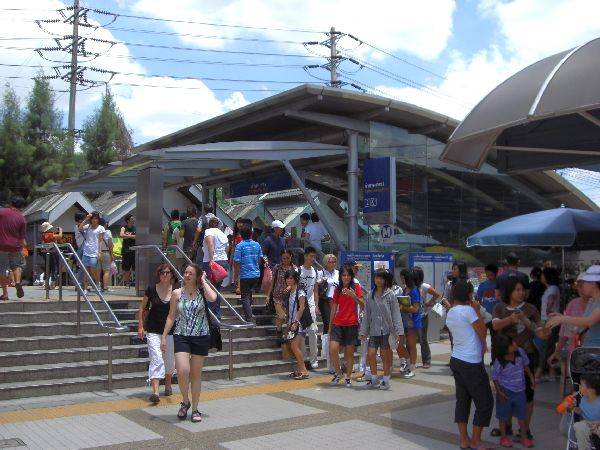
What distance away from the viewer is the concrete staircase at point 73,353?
8.55 m

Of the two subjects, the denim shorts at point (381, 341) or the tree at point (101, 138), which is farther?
the tree at point (101, 138)

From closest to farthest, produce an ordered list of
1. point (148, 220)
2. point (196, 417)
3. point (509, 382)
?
point (509, 382) → point (196, 417) → point (148, 220)

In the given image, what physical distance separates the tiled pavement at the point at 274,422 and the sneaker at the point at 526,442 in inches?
5.0

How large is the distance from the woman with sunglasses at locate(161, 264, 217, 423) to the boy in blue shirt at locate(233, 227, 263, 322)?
12.4ft

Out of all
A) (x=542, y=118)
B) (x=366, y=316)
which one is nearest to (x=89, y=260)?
(x=366, y=316)

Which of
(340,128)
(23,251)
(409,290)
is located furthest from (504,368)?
(340,128)

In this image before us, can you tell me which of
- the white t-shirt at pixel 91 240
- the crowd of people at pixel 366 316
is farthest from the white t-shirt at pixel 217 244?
the white t-shirt at pixel 91 240

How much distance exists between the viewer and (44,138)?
32094 mm

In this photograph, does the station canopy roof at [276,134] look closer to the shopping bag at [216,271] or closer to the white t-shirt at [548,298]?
the shopping bag at [216,271]

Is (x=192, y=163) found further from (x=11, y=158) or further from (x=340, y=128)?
(x=11, y=158)

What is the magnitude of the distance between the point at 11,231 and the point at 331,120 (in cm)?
744

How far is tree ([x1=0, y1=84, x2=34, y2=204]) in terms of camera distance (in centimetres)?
2981

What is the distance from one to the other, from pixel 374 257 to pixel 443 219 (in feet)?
15.2

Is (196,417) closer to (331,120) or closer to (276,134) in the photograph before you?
(331,120)
